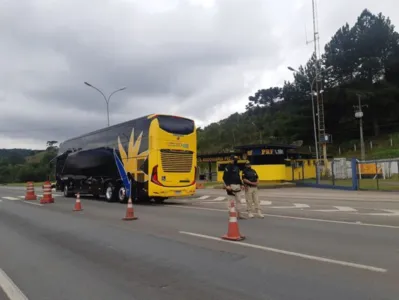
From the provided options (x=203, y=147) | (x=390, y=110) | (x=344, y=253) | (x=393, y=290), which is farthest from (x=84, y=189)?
(x=203, y=147)

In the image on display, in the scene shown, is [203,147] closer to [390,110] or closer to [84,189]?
[390,110]

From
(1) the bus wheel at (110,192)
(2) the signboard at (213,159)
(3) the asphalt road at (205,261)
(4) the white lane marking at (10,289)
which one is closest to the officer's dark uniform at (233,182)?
(3) the asphalt road at (205,261)

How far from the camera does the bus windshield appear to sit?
18.5 m

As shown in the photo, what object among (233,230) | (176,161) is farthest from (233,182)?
(176,161)

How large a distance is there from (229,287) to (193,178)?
1423 centimetres

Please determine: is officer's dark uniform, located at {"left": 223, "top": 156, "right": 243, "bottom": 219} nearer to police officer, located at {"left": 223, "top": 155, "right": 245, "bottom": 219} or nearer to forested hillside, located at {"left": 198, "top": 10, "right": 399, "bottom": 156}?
police officer, located at {"left": 223, "top": 155, "right": 245, "bottom": 219}

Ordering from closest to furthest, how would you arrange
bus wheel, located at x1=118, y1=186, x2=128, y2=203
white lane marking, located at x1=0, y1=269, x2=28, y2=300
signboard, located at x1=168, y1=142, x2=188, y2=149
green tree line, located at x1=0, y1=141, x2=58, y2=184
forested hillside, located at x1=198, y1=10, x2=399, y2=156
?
white lane marking, located at x1=0, y1=269, x2=28, y2=300
signboard, located at x1=168, y1=142, x2=188, y2=149
bus wheel, located at x1=118, y1=186, x2=128, y2=203
forested hillside, located at x1=198, y1=10, x2=399, y2=156
green tree line, located at x1=0, y1=141, x2=58, y2=184

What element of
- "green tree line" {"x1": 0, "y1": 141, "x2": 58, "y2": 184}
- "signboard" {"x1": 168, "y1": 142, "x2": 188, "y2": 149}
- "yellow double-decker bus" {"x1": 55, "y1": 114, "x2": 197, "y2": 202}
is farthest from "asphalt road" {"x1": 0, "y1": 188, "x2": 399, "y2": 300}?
"green tree line" {"x1": 0, "y1": 141, "x2": 58, "y2": 184}

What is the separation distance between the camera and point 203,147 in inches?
3408

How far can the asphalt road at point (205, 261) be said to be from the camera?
5398 millimetres

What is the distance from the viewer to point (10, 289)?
5.88 m

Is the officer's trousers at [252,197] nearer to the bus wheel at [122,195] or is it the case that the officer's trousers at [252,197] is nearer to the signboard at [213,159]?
the bus wheel at [122,195]

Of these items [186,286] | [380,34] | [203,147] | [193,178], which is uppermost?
[380,34]

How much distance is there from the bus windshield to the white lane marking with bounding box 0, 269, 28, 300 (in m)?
12.3
